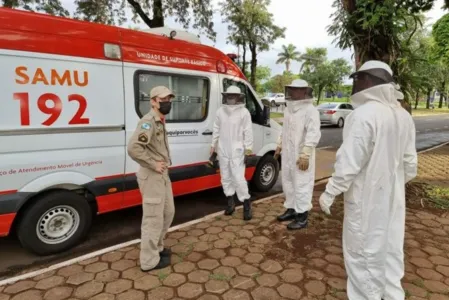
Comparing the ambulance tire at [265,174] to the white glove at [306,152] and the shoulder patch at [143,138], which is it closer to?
the white glove at [306,152]

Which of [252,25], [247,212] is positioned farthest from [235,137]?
[252,25]

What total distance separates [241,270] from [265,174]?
295 cm

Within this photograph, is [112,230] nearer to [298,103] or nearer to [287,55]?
[298,103]

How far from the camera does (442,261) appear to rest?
3.39 meters

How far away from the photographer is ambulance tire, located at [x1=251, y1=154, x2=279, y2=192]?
18.9 feet

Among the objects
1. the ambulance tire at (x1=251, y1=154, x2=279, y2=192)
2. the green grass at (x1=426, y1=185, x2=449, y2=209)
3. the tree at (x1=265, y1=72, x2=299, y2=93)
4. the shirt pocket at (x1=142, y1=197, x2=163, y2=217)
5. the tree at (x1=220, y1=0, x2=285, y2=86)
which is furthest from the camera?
the tree at (x1=265, y1=72, x2=299, y2=93)

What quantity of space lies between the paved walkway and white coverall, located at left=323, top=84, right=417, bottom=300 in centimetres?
62

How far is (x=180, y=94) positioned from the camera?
4.50m

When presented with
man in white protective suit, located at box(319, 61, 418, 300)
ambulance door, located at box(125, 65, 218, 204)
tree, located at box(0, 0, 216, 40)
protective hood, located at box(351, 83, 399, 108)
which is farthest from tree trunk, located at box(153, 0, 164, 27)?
protective hood, located at box(351, 83, 399, 108)

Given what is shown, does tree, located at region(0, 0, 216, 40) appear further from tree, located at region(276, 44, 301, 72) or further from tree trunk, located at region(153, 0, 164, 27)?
tree, located at region(276, 44, 301, 72)

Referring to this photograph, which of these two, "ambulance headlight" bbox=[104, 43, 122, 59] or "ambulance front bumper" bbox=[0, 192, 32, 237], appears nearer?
"ambulance front bumper" bbox=[0, 192, 32, 237]

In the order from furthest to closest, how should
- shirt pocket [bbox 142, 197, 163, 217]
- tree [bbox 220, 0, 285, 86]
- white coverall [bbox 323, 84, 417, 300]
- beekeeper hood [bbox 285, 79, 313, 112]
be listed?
1. tree [bbox 220, 0, 285, 86]
2. beekeeper hood [bbox 285, 79, 313, 112]
3. shirt pocket [bbox 142, 197, 163, 217]
4. white coverall [bbox 323, 84, 417, 300]

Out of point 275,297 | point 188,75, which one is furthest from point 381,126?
point 188,75

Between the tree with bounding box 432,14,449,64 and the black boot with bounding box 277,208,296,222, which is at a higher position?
the tree with bounding box 432,14,449,64
